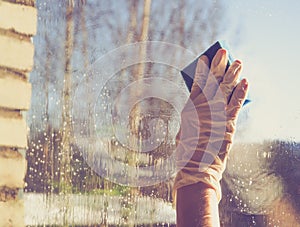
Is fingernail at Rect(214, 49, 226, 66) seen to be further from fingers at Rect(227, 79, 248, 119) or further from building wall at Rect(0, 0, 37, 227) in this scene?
building wall at Rect(0, 0, 37, 227)

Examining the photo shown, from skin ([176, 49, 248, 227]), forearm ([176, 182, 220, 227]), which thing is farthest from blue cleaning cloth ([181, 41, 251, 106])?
forearm ([176, 182, 220, 227])

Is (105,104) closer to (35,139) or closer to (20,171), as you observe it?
(35,139)

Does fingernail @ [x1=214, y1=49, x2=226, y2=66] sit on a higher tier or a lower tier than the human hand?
higher

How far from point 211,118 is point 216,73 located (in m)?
0.06

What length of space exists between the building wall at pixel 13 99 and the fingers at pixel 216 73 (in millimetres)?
269

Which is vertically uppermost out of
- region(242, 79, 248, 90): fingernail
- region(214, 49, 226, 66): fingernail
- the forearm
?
region(214, 49, 226, 66): fingernail

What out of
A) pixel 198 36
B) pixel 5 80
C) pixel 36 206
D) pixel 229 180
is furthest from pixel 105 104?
pixel 5 80

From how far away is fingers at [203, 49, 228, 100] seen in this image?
75cm

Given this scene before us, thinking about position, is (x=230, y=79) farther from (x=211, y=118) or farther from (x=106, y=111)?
(x=106, y=111)

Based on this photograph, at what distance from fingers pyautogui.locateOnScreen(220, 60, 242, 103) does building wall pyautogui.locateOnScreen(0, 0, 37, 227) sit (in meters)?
0.29

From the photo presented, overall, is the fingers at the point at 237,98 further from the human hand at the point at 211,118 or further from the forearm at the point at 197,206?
the forearm at the point at 197,206

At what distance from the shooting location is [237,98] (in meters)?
0.75

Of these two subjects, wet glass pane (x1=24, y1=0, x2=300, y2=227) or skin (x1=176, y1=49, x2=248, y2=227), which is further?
wet glass pane (x1=24, y1=0, x2=300, y2=227)

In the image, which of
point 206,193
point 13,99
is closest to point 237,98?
point 206,193
